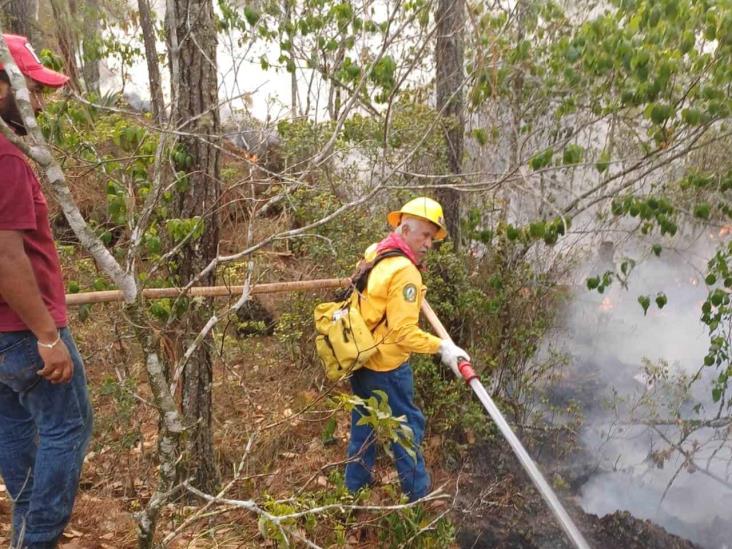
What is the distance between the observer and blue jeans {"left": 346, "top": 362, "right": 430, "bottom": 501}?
355cm

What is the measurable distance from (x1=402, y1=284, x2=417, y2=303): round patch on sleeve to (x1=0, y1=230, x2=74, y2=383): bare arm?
5.70 feet

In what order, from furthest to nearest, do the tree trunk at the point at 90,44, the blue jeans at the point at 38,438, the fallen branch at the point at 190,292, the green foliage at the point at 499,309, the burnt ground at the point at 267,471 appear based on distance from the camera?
1. the tree trunk at the point at 90,44
2. the green foliage at the point at 499,309
3. the burnt ground at the point at 267,471
4. the fallen branch at the point at 190,292
5. the blue jeans at the point at 38,438

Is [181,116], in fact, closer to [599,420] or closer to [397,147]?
[397,147]

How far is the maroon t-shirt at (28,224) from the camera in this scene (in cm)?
204

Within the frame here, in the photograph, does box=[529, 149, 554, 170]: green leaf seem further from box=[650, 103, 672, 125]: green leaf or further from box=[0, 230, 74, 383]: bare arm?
box=[0, 230, 74, 383]: bare arm

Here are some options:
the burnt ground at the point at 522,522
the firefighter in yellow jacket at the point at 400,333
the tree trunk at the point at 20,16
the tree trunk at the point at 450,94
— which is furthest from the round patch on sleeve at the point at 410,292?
the tree trunk at the point at 20,16

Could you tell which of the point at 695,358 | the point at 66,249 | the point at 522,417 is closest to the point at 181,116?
the point at 66,249

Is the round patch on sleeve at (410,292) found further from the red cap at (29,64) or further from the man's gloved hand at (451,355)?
the red cap at (29,64)

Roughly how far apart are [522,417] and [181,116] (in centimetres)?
369

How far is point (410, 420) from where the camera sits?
143 inches

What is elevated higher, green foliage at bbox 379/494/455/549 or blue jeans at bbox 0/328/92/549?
blue jeans at bbox 0/328/92/549

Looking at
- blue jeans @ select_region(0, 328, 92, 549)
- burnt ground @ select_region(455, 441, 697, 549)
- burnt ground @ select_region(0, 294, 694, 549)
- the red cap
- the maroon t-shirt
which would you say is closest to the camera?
the maroon t-shirt

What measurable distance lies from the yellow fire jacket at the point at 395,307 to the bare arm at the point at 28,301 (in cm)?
162

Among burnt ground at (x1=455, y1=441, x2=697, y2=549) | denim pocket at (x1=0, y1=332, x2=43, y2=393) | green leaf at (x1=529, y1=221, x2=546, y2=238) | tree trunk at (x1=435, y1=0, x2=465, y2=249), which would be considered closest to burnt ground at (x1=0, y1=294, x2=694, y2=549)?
burnt ground at (x1=455, y1=441, x2=697, y2=549)
